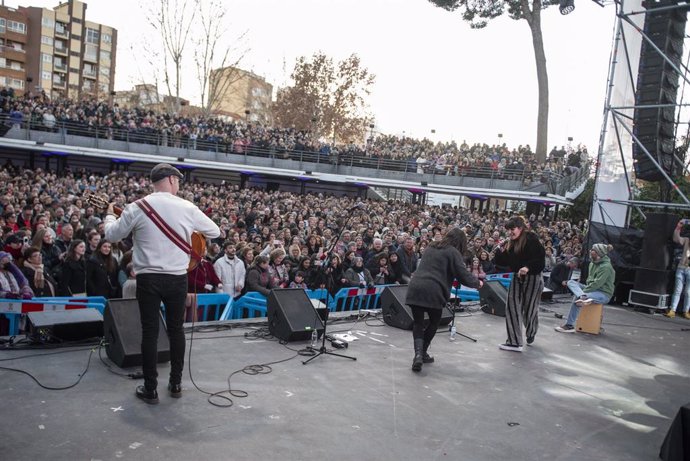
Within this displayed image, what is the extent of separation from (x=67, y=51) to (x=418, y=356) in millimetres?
70148

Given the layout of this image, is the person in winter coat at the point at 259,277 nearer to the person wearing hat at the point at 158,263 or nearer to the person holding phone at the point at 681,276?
the person wearing hat at the point at 158,263

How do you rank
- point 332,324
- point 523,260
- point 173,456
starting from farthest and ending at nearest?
1. point 332,324
2. point 523,260
3. point 173,456

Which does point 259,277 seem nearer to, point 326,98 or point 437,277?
point 437,277

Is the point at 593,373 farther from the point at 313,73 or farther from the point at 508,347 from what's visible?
the point at 313,73

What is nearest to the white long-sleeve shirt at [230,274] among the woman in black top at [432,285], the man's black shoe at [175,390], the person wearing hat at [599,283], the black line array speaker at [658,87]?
the woman in black top at [432,285]

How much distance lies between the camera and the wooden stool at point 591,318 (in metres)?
7.96

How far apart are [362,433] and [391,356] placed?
2.07 metres

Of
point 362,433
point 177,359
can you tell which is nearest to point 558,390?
point 362,433

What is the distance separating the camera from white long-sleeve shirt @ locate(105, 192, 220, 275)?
3873 millimetres

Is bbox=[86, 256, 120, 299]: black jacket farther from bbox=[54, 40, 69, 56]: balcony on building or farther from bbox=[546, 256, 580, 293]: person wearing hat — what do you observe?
bbox=[54, 40, 69, 56]: balcony on building

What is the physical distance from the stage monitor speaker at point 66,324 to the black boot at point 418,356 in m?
3.10

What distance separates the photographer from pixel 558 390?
5262 millimetres

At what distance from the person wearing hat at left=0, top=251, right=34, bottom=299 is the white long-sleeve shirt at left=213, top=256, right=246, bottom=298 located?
7.52 feet

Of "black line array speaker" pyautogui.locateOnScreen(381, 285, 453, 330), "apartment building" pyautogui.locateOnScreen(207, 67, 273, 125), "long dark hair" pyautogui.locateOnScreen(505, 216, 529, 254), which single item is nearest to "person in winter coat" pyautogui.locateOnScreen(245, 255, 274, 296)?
"black line array speaker" pyautogui.locateOnScreen(381, 285, 453, 330)
